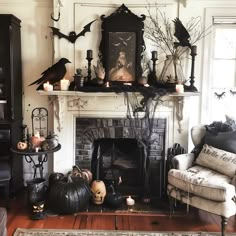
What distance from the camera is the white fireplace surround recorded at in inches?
142

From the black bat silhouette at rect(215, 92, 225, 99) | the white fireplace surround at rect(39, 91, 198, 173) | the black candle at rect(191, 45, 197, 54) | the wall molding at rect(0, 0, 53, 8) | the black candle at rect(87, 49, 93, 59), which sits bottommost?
the white fireplace surround at rect(39, 91, 198, 173)

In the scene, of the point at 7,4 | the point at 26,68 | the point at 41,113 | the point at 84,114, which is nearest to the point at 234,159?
the point at 84,114

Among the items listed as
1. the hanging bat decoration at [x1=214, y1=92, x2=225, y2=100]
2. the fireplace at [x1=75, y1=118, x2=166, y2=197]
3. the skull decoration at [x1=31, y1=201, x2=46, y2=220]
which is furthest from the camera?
the hanging bat decoration at [x1=214, y1=92, x2=225, y2=100]

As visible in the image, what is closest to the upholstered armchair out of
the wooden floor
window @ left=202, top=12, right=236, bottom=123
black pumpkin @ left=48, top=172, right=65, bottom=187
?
the wooden floor

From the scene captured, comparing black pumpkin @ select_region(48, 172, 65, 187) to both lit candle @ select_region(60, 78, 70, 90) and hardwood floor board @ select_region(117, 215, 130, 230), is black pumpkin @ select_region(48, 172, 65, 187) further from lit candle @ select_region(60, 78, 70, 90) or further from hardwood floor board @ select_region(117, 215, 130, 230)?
lit candle @ select_region(60, 78, 70, 90)

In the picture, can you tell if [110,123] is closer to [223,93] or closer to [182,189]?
[182,189]

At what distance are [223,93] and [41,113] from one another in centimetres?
220

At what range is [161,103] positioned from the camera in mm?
3623

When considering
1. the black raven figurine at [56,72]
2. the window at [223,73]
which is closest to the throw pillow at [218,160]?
the window at [223,73]

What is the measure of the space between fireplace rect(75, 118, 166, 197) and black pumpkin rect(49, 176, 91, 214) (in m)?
0.52

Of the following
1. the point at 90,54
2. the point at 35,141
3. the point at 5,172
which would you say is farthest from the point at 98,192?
the point at 90,54

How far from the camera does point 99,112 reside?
143 inches

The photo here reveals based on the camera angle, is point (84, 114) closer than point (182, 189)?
No

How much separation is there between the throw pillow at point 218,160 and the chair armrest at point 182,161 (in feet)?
0.27
